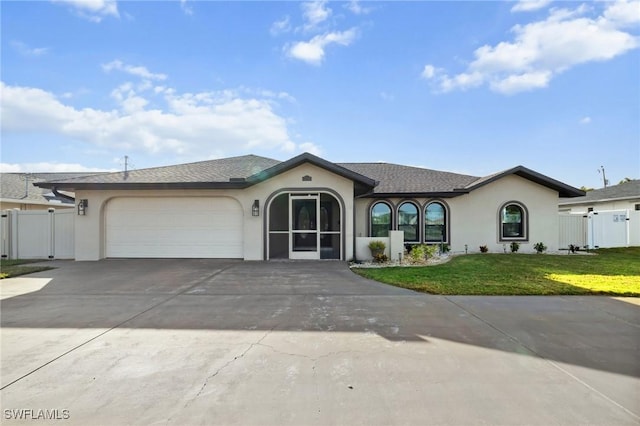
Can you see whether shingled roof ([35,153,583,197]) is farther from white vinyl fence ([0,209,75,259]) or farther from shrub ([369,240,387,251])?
shrub ([369,240,387,251])

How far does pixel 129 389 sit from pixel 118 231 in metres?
11.5

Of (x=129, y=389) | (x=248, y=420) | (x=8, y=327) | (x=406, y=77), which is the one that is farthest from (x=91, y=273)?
(x=406, y=77)

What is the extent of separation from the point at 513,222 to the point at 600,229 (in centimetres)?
672

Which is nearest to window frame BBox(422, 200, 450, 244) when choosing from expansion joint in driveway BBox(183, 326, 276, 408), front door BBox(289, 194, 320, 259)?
front door BBox(289, 194, 320, 259)

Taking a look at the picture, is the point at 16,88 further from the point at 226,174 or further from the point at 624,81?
the point at 624,81

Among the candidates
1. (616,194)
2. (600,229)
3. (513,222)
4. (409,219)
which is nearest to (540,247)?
(513,222)

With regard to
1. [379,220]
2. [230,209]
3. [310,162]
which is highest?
[310,162]

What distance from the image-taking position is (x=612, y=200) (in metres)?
21.9

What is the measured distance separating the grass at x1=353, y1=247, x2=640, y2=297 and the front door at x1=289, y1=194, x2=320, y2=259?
2816 mm

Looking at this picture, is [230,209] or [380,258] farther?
[230,209]

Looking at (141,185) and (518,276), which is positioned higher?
(141,185)

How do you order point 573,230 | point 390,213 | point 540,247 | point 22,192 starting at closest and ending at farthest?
point 540,247, point 390,213, point 573,230, point 22,192

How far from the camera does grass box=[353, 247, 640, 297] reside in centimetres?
708

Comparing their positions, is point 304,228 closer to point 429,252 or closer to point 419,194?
point 429,252
